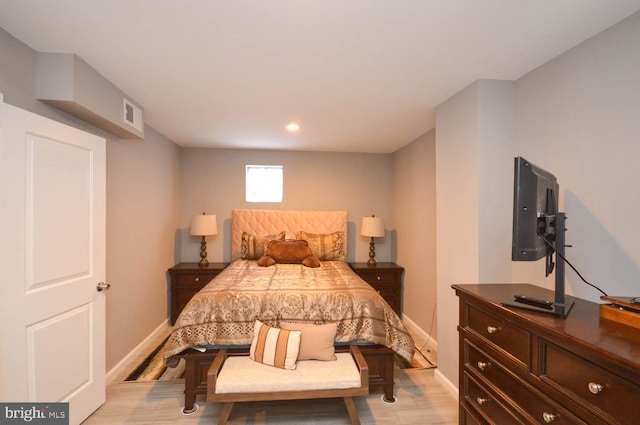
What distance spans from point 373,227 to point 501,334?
9.44ft

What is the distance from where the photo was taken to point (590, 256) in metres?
1.65

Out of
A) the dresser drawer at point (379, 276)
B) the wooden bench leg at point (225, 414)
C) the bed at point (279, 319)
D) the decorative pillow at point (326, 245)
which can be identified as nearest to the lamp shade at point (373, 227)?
the decorative pillow at point (326, 245)

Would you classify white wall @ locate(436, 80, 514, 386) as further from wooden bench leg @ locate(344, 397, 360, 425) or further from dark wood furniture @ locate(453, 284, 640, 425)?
wooden bench leg @ locate(344, 397, 360, 425)

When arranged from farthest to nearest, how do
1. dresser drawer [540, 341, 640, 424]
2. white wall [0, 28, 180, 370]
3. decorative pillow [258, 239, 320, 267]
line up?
decorative pillow [258, 239, 320, 267], white wall [0, 28, 180, 370], dresser drawer [540, 341, 640, 424]

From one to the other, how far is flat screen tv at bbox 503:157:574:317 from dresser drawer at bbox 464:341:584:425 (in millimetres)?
338

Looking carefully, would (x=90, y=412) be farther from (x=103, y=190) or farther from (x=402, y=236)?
(x=402, y=236)

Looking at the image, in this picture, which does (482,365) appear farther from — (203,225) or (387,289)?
(203,225)

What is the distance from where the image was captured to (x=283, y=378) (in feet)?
6.33

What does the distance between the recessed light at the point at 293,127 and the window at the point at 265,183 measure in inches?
46.1

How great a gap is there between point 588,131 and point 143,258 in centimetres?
397

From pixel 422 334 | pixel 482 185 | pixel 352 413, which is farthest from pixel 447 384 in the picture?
pixel 482 185

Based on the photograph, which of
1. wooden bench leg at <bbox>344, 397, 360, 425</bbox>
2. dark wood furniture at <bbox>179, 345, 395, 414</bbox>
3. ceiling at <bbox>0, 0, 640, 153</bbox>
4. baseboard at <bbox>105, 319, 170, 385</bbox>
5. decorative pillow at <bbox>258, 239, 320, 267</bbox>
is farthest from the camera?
decorative pillow at <bbox>258, 239, 320, 267</bbox>

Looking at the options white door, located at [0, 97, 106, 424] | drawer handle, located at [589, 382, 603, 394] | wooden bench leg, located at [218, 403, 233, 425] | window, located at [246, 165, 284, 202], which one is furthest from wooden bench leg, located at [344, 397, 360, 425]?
window, located at [246, 165, 284, 202]

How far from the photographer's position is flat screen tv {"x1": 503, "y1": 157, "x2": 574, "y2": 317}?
1.29 metres
